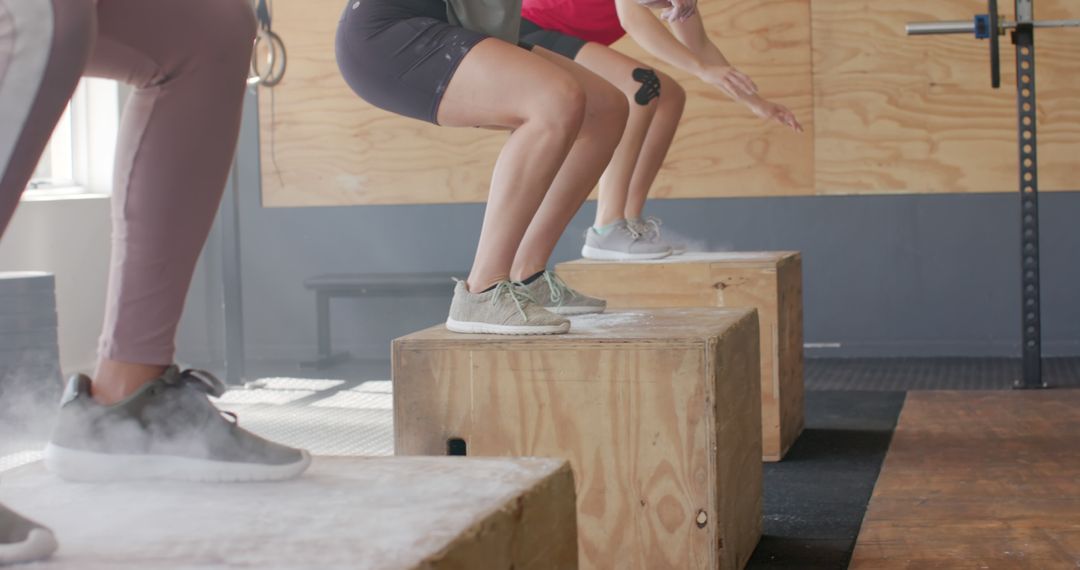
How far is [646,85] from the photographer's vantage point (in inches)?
114

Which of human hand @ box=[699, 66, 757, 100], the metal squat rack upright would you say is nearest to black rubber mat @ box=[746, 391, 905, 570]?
the metal squat rack upright

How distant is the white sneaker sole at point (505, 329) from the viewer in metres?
1.89

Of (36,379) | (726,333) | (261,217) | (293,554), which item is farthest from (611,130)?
(261,217)

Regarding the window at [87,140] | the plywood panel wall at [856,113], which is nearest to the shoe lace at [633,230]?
the plywood panel wall at [856,113]

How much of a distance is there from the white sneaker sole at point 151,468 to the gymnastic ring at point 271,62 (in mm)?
3367

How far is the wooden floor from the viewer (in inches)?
75.5

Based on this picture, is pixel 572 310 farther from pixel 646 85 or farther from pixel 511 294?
pixel 646 85

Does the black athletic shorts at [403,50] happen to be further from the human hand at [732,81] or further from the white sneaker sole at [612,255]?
the white sneaker sole at [612,255]

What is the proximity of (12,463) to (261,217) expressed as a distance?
2240mm

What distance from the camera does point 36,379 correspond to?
3467mm

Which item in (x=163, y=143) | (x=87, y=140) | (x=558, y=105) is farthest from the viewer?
(x=87, y=140)

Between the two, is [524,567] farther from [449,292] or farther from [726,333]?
[449,292]

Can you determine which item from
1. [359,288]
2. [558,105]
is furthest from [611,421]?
[359,288]

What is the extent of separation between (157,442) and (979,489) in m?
1.64
